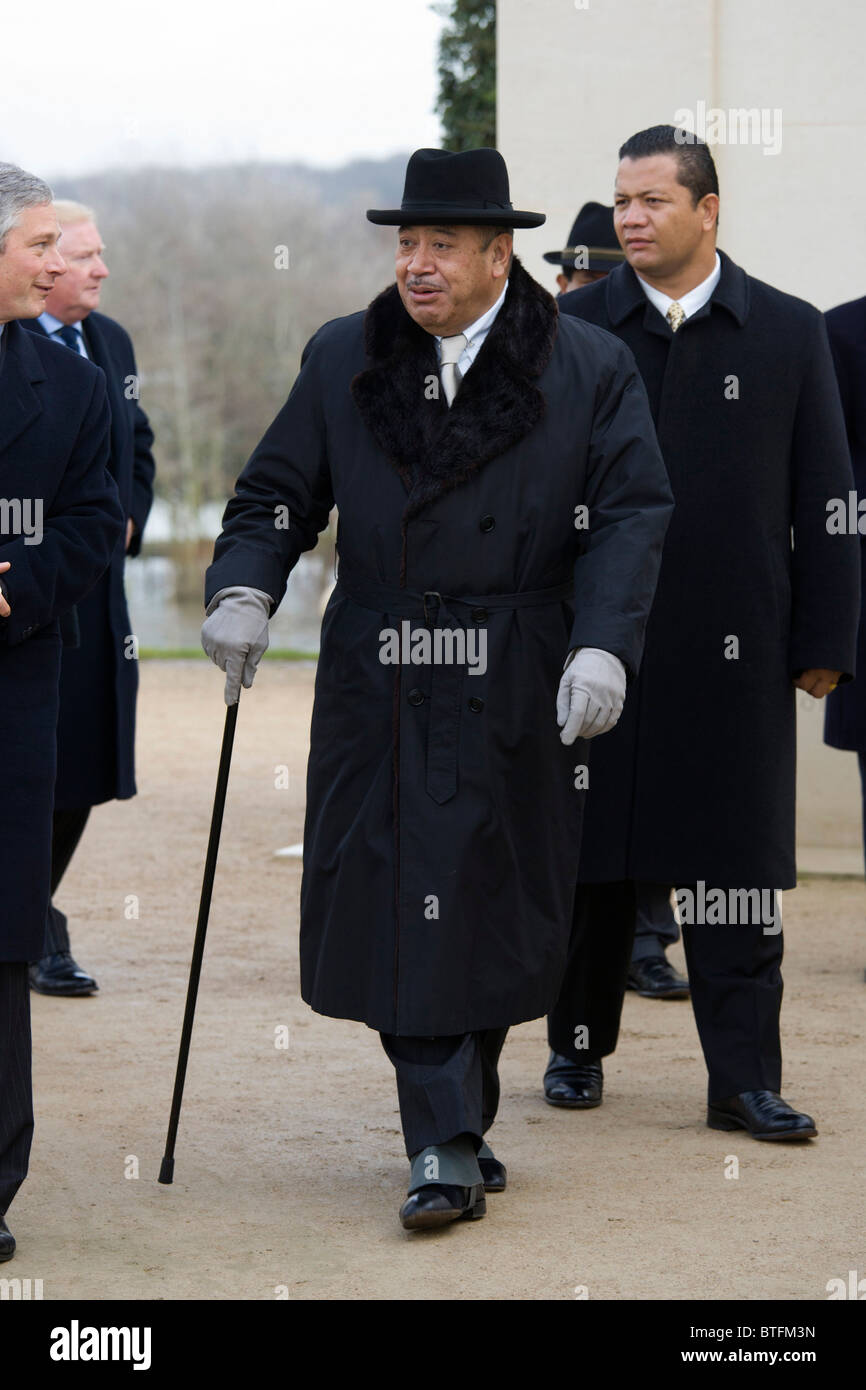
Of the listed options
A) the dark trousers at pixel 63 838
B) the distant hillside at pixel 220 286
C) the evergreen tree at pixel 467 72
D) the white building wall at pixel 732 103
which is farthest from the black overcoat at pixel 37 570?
the distant hillside at pixel 220 286

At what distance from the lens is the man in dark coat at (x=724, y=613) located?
4.66 m

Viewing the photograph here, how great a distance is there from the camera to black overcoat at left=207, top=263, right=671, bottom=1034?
401 centimetres

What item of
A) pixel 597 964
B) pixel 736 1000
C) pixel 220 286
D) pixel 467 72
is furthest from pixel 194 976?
pixel 220 286

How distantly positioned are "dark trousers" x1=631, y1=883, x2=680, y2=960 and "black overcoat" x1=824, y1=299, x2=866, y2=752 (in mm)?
704

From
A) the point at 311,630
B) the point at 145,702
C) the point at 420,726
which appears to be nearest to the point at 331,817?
the point at 420,726

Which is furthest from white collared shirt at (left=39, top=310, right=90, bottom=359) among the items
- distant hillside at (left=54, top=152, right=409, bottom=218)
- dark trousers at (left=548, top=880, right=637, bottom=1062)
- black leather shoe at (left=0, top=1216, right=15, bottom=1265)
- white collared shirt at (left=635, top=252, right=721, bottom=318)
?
distant hillside at (left=54, top=152, right=409, bottom=218)

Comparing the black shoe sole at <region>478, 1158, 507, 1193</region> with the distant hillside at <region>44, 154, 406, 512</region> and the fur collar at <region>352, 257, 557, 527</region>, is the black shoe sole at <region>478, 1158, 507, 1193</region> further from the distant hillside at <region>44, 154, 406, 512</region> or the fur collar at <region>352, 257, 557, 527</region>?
the distant hillside at <region>44, 154, 406, 512</region>

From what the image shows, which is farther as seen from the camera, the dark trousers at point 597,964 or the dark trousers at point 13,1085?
the dark trousers at point 597,964

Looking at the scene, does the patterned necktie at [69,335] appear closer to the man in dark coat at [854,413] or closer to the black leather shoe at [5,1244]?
the man in dark coat at [854,413]

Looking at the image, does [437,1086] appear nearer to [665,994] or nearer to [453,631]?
[453,631]

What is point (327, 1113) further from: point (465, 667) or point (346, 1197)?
point (465, 667)

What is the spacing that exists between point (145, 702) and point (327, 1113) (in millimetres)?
8977

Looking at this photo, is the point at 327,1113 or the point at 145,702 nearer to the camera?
the point at 327,1113
